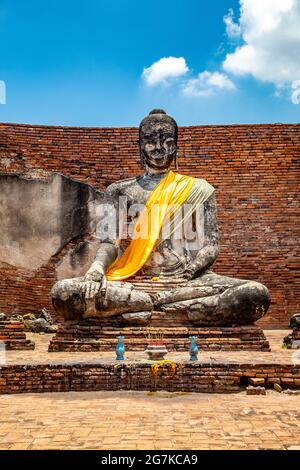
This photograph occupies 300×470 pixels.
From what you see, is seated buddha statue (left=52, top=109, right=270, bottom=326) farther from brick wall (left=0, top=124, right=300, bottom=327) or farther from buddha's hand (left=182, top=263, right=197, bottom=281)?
brick wall (left=0, top=124, right=300, bottom=327)

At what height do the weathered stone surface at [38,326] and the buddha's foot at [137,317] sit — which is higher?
the buddha's foot at [137,317]

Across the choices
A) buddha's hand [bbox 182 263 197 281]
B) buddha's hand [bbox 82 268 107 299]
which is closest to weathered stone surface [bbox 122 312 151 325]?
buddha's hand [bbox 82 268 107 299]

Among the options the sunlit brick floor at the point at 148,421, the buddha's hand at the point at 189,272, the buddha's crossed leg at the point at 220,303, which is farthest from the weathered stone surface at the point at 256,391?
the buddha's hand at the point at 189,272

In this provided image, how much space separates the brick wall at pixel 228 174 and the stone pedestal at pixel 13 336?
381 centimetres

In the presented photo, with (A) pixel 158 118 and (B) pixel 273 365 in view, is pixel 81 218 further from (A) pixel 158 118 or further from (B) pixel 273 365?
(B) pixel 273 365

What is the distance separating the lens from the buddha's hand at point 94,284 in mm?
6477

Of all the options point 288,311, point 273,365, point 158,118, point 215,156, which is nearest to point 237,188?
point 215,156

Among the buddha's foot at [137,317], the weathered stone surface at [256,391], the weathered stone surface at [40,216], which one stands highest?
the weathered stone surface at [40,216]

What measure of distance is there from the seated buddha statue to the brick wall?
3175mm

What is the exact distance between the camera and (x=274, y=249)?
11.0m

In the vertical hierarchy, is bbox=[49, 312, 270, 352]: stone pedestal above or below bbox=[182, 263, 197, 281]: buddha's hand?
below

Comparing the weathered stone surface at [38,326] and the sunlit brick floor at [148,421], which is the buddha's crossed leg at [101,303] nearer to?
the sunlit brick floor at [148,421]

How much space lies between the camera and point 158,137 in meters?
8.29

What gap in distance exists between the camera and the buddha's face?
326 inches
